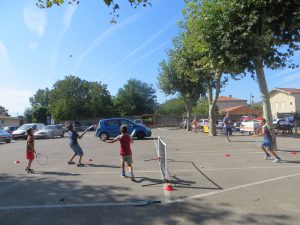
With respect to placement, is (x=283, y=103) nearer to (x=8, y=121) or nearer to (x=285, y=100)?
(x=285, y=100)

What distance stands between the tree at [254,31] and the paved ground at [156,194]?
16.8 ft

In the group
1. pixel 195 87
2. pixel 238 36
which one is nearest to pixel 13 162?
pixel 238 36

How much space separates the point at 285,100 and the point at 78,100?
138 ft

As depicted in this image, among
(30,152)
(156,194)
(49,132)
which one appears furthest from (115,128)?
(156,194)

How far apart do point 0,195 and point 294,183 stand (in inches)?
277

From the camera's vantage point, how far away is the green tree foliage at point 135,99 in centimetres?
8162

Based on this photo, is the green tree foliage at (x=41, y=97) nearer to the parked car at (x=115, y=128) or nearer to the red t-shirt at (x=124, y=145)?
the parked car at (x=115, y=128)

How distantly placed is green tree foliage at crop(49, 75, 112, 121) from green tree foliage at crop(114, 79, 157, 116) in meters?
5.63

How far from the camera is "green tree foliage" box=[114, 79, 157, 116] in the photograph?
8162 cm

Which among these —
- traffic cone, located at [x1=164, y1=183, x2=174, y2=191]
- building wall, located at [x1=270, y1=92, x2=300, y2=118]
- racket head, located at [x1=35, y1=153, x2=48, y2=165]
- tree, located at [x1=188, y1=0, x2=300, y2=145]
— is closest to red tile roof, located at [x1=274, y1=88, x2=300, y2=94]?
building wall, located at [x1=270, y1=92, x2=300, y2=118]

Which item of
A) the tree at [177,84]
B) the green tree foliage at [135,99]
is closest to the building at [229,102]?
the green tree foliage at [135,99]

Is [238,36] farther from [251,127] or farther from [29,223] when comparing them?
[251,127]

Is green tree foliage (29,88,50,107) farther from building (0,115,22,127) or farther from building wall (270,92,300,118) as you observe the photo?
building wall (270,92,300,118)

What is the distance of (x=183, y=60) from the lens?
3031 centimetres
